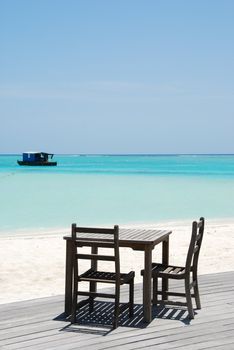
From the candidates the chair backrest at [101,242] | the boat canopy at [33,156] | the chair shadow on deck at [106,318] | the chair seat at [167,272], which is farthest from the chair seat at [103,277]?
the boat canopy at [33,156]

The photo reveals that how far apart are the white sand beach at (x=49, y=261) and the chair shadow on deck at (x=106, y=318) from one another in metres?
1.58

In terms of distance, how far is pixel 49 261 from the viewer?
929cm

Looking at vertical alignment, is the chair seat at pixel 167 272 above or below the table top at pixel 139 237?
below

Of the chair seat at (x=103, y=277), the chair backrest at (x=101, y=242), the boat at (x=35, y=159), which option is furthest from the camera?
the boat at (x=35, y=159)

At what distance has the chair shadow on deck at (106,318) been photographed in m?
4.47

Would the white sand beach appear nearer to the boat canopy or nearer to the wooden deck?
the wooden deck

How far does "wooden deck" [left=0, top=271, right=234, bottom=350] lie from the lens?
4027 mm

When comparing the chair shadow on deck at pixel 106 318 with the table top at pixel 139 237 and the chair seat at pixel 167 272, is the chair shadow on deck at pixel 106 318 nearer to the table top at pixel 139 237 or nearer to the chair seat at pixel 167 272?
the chair seat at pixel 167 272

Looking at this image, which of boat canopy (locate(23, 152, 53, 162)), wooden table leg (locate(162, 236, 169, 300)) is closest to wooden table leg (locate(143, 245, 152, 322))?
wooden table leg (locate(162, 236, 169, 300))

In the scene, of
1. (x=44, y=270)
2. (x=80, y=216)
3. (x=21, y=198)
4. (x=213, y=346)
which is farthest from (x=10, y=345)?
(x=21, y=198)

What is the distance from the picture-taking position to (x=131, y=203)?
2609cm

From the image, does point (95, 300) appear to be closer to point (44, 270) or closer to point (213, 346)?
point (213, 346)

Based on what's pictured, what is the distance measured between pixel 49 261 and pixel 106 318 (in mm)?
4607

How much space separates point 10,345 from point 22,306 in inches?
46.5
